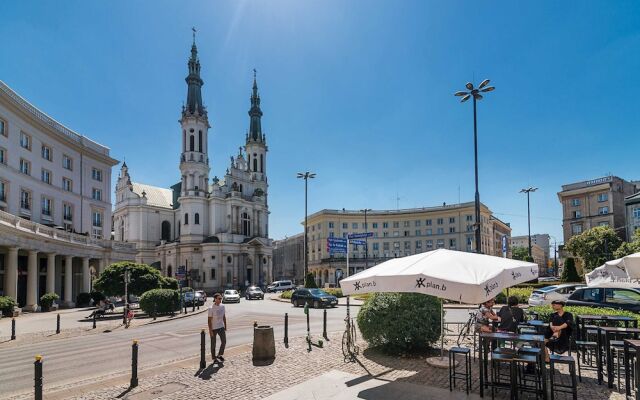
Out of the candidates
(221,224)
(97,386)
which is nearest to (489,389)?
(97,386)

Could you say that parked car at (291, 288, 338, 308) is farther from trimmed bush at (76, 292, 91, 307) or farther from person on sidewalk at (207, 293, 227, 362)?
trimmed bush at (76, 292, 91, 307)

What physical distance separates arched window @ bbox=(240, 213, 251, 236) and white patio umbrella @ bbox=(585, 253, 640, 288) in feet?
250

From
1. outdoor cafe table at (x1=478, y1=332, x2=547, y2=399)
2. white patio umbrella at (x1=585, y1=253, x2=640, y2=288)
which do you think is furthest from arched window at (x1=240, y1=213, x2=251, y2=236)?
outdoor cafe table at (x1=478, y1=332, x2=547, y2=399)

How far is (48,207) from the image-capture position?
43062 mm

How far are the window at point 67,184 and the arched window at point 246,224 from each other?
4041 centimetres

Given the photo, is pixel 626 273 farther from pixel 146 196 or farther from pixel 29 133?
pixel 146 196

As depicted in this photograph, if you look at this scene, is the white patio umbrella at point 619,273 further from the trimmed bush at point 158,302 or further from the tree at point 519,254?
the tree at point 519,254

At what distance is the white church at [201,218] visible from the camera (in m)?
79.2

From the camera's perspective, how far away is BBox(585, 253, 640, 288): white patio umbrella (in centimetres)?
1074

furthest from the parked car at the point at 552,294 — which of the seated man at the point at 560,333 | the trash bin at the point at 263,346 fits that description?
the trash bin at the point at 263,346

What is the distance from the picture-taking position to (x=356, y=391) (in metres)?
8.29

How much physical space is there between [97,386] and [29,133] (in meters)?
40.2

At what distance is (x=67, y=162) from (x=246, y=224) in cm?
4277

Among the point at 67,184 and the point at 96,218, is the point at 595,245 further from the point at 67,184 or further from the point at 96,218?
the point at 67,184
